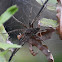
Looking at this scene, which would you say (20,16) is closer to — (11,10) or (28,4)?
(28,4)

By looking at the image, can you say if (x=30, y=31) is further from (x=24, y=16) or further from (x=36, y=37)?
(x=24, y=16)

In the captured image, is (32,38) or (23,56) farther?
(23,56)

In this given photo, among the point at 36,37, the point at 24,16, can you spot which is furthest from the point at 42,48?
the point at 24,16

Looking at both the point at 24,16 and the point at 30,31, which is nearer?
the point at 30,31

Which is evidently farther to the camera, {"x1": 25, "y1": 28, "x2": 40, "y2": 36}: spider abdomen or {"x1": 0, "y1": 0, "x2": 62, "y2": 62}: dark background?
{"x1": 0, "y1": 0, "x2": 62, "y2": 62}: dark background

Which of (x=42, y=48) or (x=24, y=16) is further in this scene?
(x=24, y=16)

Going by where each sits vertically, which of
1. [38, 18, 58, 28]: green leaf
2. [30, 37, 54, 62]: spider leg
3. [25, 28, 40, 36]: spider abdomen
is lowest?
[30, 37, 54, 62]: spider leg

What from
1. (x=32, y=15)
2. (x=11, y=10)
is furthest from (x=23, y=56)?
(x=11, y=10)

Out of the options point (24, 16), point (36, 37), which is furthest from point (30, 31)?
point (24, 16)

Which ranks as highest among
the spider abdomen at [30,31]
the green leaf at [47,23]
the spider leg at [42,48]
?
the green leaf at [47,23]

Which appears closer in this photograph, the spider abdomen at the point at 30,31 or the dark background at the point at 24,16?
the spider abdomen at the point at 30,31

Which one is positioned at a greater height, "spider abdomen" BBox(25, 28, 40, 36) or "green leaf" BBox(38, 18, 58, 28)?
"green leaf" BBox(38, 18, 58, 28)
